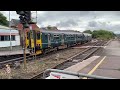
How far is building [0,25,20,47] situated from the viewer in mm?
34294

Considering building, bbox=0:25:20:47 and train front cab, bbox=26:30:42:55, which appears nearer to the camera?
train front cab, bbox=26:30:42:55

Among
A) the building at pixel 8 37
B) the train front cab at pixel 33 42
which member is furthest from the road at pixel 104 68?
the building at pixel 8 37

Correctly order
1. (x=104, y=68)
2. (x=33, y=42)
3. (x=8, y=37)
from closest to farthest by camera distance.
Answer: (x=104, y=68) < (x=33, y=42) < (x=8, y=37)

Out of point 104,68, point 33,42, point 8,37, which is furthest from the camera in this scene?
point 8,37

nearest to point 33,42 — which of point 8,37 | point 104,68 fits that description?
point 8,37

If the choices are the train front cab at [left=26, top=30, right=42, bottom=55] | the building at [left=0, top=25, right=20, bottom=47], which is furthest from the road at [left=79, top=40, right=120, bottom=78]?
the building at [left=0, top=25, right=20, bottom=47]

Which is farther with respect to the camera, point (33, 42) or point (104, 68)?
point (33, 42)

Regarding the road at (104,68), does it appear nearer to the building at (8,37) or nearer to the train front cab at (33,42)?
the train front cab at (33,42)

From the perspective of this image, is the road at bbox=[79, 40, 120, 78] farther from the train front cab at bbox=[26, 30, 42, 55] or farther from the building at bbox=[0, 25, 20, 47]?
the building at bbox=[0, 25, 20, 47]

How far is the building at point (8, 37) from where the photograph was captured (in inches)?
1350

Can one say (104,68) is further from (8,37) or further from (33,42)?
(8,37)

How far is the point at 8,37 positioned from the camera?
119 feet
